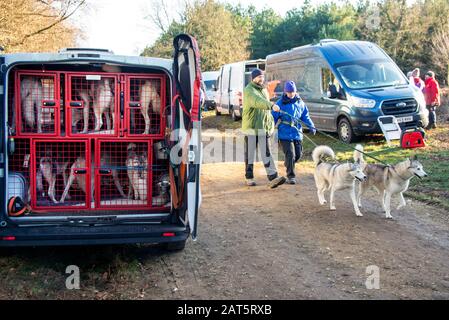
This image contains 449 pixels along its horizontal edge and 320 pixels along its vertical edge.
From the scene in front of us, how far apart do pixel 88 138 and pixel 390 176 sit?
448 cm

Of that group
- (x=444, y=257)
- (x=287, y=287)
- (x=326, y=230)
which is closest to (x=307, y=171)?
(x=326, y=230)

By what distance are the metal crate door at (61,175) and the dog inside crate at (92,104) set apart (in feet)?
0.84

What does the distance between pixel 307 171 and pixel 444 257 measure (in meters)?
5.91

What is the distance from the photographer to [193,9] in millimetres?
48250

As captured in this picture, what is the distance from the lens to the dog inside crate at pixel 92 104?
20.7 feet

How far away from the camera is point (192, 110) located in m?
5.59

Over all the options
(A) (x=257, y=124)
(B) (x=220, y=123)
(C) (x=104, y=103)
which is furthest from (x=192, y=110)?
(B) (x=220, y=123)

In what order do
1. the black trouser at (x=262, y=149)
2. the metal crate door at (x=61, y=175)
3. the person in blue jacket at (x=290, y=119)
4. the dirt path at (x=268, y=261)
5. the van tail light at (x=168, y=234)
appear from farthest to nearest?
the black trouser at (x=262, y=149) < the person in blue jacket at (x=290, y=119) < the metal crate door at (x=61, y=175) < the van tail light at (x=168, y=234) < the dirt path at (x=268, y=261)

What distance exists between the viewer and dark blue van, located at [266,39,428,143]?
14578mm

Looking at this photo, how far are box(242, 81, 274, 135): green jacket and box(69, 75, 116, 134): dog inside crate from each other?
13.0ft

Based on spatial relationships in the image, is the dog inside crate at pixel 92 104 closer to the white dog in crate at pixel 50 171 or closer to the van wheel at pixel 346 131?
the white dog in crate at pixel 50 171

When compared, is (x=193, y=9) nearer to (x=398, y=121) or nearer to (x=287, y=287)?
(x=398, y=121)

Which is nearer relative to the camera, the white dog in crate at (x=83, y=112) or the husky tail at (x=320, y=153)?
the white dog in crate at (x=83, y=112)

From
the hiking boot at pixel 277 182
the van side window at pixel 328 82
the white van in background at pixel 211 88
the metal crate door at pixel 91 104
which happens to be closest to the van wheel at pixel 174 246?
the metal crate door at pixel 91 104
